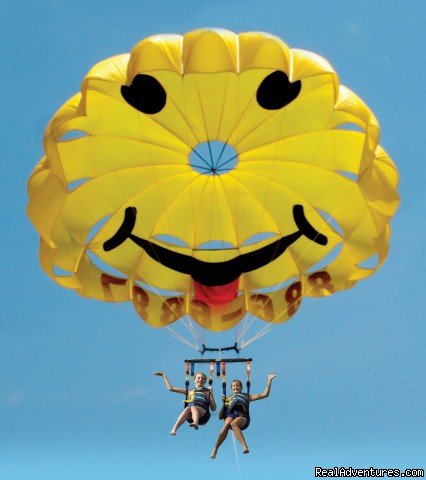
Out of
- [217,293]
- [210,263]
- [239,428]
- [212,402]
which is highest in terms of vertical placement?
[210,263]

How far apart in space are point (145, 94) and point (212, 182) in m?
2.57

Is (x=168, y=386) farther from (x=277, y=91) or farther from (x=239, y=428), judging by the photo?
(x=277, y=91)

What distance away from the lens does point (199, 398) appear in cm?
1803

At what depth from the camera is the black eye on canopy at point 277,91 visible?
1748cm

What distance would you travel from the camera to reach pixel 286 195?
19.5m

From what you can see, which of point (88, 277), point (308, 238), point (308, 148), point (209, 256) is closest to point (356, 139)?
point (308, 148)

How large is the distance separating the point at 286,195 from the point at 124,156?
2.90 m

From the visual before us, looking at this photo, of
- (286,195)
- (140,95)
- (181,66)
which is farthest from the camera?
(286,195)

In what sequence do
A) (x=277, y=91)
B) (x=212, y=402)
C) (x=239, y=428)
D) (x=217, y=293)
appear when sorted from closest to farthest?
(x=277, y=91)
(x=239, y=428)
(x=212, y=402)
(x=217, y=293)

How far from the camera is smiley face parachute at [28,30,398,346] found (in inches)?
683

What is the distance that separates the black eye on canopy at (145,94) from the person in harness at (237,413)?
4.74 meters

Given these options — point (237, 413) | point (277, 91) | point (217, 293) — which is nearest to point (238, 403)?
point (237, 413)

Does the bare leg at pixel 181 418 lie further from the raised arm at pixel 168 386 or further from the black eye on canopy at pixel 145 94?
the black eye on canopy at pixel 145 94

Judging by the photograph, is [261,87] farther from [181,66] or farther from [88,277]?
[88,277]
